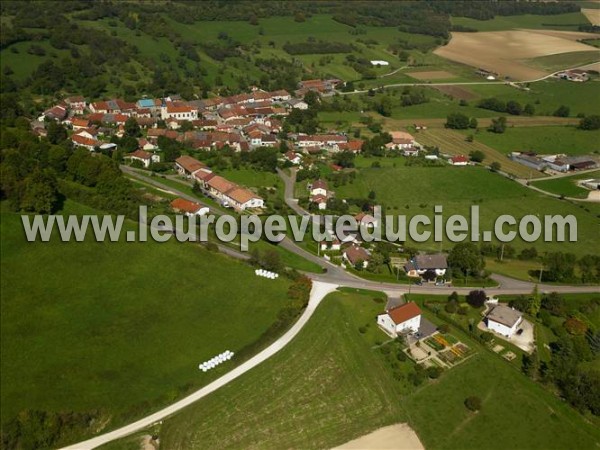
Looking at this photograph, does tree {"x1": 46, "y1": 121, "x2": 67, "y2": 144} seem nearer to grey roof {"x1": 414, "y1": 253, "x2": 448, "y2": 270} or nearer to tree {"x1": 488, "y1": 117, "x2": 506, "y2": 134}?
grey roof {"x1": 414, "y1": 253, "x2": 448, "y2": 270}

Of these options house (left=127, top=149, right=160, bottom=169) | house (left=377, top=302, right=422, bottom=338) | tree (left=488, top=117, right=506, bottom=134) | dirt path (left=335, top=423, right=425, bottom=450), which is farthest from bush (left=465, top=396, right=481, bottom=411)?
tree (left=488, top=117, right=506, bottom=134)

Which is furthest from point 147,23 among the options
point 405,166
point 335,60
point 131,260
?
point 131,260

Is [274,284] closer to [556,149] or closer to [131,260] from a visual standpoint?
[131,260]

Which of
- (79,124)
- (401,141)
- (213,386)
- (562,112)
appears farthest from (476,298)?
(562,112)

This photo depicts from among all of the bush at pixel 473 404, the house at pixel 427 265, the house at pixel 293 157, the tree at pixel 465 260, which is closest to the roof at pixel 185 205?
the house at pixel 293 157

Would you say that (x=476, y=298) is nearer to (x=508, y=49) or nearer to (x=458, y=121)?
(x=458, y=121)

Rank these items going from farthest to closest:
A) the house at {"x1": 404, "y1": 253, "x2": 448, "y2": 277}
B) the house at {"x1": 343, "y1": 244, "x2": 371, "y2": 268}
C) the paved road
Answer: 1. the house at {"x1": 343, "y1": 244, "x2": 371, "y2": 268}
2. the house at {"x1": 404, "y1": 253, "x2": 448, "y2": 277}
3. the paved road
